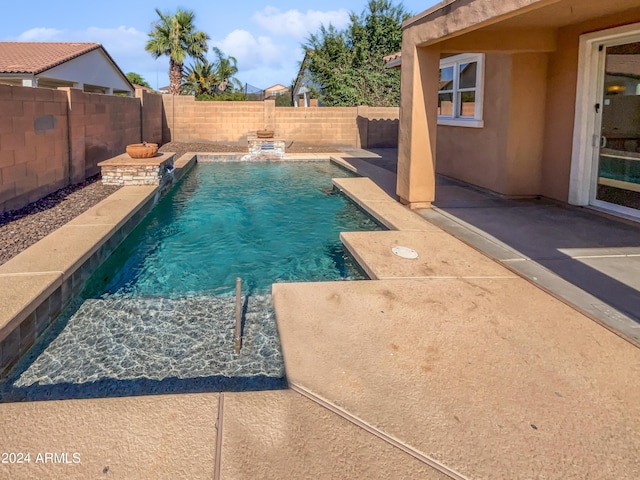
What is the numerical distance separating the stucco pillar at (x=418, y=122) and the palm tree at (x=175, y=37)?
26.4m

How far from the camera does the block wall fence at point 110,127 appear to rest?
7.93 meters

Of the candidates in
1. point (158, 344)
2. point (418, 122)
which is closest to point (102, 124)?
point (418, 122)

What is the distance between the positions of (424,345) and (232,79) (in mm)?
38365

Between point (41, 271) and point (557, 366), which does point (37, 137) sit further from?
point (557, 366)

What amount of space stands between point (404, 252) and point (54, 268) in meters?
3.57

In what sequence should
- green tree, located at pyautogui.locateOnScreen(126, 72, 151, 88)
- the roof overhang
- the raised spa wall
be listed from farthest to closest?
green tree, located at pyautogui.locateOnScreen(126, 72, 151, 88) < the roof overhang < the raised spa wall

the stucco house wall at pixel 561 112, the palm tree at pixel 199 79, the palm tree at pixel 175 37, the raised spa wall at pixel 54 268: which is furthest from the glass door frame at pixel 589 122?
the palm tree at pixel 199 79

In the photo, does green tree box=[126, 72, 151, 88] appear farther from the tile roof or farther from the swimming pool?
the swimming pool

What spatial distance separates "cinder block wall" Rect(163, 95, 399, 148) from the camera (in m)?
21.0

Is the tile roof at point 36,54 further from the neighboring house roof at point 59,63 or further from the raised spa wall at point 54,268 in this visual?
the raised spa wall at point 54,268

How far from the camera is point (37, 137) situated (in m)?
8.62

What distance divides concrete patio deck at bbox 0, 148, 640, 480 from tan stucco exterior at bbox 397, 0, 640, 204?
14.1 feet

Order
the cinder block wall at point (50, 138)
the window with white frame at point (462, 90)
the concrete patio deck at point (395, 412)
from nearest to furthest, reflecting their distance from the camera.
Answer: the concrete patio deck at point (395, 412), the cinder block wall at point (50, 138), the window with white frame at point (462, 90)

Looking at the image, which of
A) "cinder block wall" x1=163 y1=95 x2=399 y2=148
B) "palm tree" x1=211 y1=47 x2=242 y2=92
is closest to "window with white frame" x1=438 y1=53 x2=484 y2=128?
"cinder block wall" x1=163 y1=95 x2=399 y2=148
